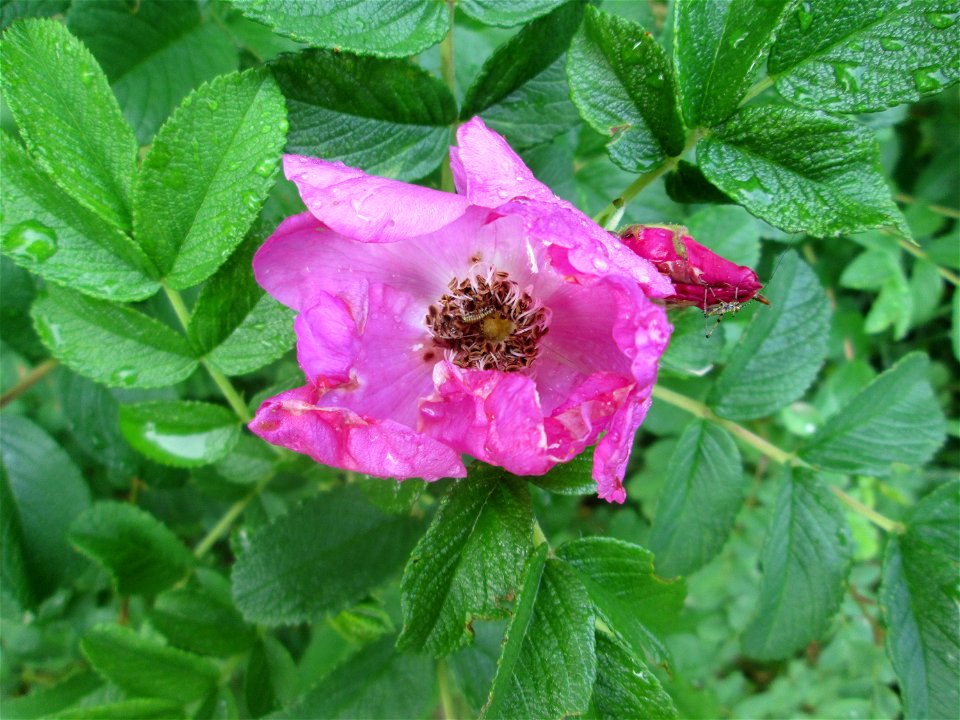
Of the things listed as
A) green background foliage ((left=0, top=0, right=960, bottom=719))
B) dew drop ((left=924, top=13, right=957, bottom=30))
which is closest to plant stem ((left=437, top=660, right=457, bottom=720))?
green background foliage ((left=0, top=0, right=960, bottom=719))

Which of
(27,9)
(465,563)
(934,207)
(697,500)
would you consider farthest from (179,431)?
(934,207)

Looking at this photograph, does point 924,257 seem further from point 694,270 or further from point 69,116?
point 69,116

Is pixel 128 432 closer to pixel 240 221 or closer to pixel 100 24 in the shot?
pixel 240 221

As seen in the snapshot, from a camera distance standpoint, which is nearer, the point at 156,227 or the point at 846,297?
the point at 156,227

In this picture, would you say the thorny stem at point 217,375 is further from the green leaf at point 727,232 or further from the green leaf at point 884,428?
the green leaf at point 884,428

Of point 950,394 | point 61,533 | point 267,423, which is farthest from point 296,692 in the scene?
point 950,394

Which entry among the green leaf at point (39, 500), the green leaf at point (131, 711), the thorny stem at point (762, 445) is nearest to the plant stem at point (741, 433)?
the thorny stem at point (762, 445)
